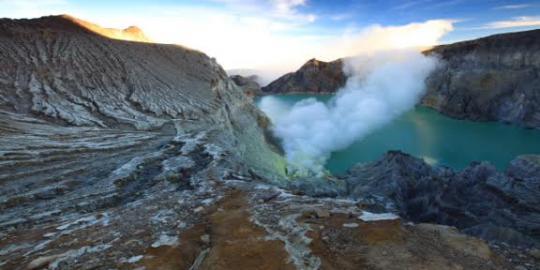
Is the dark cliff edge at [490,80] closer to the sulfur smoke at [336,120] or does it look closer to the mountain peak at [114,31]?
the sulfur smoke at [336,120]

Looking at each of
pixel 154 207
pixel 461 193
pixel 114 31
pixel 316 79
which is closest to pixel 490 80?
pixel 316 79

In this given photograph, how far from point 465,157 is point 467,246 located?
37907 mm

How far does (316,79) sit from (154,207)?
109 metres

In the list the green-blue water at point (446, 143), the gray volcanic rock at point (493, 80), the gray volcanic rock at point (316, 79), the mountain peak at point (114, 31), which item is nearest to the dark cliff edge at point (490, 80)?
the gray volcanic rock at point (493, 80)

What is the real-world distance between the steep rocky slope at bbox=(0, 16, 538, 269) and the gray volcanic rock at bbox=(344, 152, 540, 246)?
9.36 feet

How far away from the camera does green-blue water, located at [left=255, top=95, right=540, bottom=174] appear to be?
3723 cm

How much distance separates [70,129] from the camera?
1598cm

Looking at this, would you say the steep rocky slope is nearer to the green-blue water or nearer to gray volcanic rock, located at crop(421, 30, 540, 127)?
the green-blue water

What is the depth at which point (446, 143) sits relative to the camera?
45125 millimetres

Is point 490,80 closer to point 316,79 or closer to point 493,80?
point 493,80

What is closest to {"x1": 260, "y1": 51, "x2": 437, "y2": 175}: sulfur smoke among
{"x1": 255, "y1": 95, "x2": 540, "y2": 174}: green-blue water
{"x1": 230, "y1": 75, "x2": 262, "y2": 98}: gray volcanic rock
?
{"x1": 255, "y1": 95, "x2": 540, "y2": 174}: green-blue water

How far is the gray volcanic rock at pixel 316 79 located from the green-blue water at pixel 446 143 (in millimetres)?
50124

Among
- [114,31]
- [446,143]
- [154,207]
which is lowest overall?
[446,143]

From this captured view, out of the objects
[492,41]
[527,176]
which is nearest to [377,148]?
[527,176]
